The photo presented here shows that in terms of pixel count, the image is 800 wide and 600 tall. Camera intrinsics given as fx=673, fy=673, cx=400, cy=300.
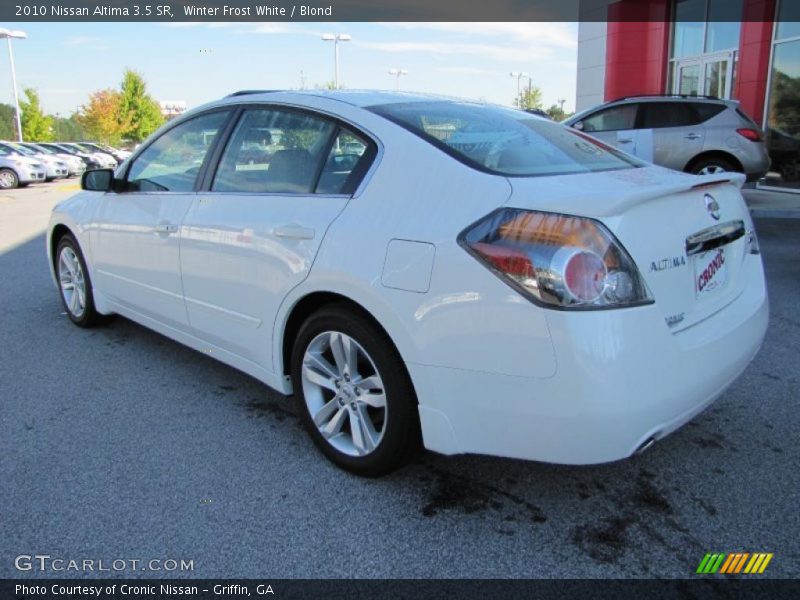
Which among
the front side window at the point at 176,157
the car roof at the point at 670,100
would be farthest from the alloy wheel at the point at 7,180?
the front side window at the point at 176,157

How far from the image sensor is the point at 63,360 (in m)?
4.44

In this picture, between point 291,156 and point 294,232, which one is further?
point 291,156

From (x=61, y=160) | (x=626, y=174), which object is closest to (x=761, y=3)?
(x=626, y=174)

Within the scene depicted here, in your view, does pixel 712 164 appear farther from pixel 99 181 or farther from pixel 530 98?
Answer: pixel 530 98

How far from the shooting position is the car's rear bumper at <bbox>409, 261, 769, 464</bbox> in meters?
2.13

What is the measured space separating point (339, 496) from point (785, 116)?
14.3 metres

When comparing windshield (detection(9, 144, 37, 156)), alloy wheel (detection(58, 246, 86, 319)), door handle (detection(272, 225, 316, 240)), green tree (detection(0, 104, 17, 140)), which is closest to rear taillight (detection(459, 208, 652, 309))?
door handle (detection(272, 225, 316, 240))

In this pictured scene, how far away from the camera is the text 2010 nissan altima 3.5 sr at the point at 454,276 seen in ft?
7.16

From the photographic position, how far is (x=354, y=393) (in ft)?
9.28

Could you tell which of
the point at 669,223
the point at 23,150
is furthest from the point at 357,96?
the point at 23,150

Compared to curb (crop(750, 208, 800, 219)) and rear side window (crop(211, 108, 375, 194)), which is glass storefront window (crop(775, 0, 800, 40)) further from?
rear side window (crop(211, 108, 375, 194))

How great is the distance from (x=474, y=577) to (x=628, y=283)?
111 centimetres

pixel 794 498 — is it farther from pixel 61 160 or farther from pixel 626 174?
pixel 61 160

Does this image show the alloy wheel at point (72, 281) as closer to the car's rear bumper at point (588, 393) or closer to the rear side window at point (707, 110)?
the car's rear bumper at point (588, 393)
